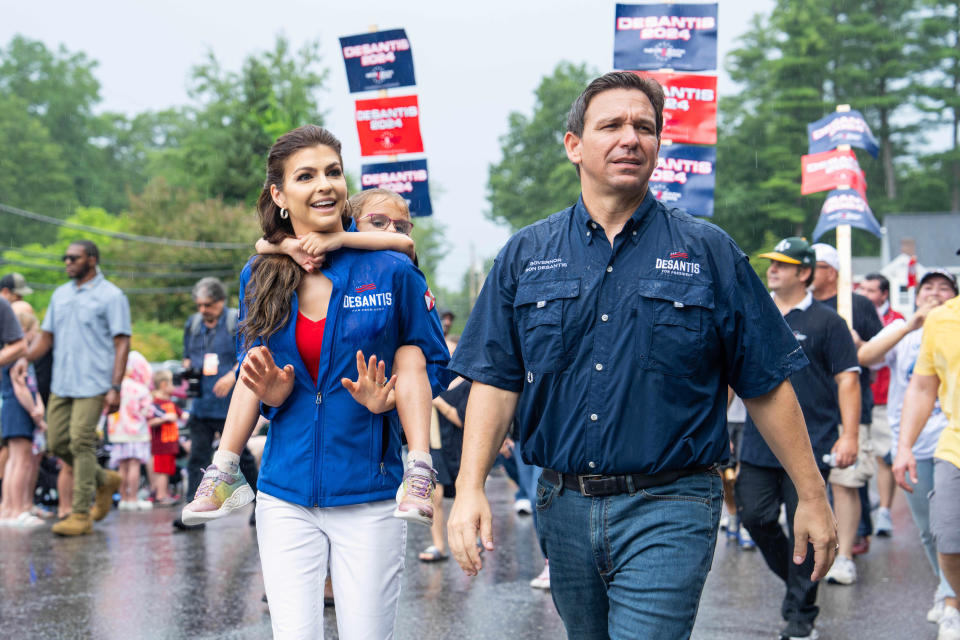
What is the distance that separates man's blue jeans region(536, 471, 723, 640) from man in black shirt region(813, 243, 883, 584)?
17.1ft

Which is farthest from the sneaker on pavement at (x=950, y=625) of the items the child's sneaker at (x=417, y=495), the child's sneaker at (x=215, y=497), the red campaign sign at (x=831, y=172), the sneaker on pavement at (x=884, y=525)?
the red campaign sign at (x=831, y=172)

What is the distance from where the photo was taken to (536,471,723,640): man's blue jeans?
3.32 metres

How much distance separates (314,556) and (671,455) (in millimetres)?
1212

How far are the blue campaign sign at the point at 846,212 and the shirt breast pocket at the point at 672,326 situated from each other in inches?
359

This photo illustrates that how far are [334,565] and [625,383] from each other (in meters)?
1.17

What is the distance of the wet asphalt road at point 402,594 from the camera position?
6801 mm

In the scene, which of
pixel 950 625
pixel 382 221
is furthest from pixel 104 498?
pixel 950 625

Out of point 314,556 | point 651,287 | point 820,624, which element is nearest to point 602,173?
point 651,287

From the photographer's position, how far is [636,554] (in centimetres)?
338

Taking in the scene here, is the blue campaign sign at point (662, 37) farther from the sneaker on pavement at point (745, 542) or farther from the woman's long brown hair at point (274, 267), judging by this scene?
the woman's long brown hair at point (274, 267)

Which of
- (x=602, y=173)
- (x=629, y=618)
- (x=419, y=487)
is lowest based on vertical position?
(x=629, y=618)

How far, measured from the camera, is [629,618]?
A: 131 inches

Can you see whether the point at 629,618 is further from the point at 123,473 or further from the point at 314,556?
the point at 123,473

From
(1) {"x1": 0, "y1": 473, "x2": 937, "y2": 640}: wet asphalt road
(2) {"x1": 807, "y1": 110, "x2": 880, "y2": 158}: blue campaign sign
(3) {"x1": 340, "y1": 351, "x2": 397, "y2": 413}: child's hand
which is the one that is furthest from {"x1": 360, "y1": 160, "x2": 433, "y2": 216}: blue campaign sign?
(3) {"x1": 340, "y1": 351, "x2": 397, "y2": 413}: child's hand
